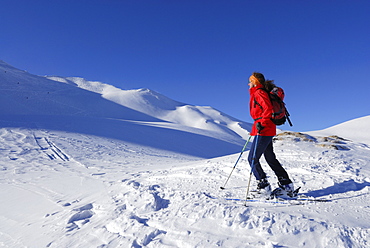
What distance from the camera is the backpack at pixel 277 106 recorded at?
12.1 feet

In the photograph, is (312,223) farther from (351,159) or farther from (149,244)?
(351,159)

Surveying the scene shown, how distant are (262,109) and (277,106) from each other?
24 cm

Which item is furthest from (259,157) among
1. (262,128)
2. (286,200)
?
(286,200)

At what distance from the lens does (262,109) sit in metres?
3.75

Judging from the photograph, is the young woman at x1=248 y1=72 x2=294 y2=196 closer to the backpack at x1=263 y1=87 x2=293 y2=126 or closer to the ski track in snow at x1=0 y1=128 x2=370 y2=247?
the backpack at x1=263 y1=87 x2=293 y2=126

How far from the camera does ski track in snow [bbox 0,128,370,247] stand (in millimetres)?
2770

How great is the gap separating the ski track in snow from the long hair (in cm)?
187

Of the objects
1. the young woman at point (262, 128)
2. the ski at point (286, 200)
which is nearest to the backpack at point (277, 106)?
the young woman at point (262, 128)

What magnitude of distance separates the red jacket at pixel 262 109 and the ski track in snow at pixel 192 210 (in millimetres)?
1183

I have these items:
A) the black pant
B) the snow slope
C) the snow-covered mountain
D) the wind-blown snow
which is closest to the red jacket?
the black pant

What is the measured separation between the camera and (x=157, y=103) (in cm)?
6750

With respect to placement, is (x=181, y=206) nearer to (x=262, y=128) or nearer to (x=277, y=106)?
(x=262, y=128)

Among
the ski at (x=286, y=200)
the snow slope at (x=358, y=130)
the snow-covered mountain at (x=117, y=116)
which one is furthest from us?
the snow slope at (x=358, y=130)

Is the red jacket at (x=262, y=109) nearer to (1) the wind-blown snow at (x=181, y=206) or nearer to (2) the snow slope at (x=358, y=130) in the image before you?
(1) the wind-blown snow at (x=181, y=206)
